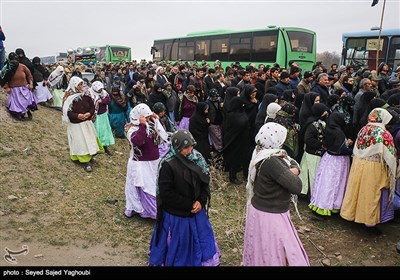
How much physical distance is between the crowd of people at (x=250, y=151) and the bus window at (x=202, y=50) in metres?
8.44

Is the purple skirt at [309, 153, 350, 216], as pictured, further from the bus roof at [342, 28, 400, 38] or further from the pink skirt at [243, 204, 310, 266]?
the bus roof at [342, 28, 400, 38]

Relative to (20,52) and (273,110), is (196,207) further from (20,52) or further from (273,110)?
(20,52)

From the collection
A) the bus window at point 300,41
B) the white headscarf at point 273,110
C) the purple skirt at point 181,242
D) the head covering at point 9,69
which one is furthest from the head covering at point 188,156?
the bus window at point 300,41

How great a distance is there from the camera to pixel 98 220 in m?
4.67

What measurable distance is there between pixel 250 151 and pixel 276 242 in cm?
357

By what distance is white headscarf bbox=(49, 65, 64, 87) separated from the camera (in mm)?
9320

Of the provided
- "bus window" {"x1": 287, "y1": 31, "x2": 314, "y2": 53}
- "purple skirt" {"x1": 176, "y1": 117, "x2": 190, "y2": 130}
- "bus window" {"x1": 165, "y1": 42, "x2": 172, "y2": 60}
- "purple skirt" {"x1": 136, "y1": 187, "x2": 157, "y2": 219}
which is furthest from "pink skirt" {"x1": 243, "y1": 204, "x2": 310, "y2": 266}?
"bus window" {"x1": 165, "y1": 42, "x2": 172, "y2": 60}

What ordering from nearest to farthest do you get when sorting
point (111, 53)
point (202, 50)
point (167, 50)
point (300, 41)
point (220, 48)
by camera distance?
1. point (300, 41)
2. point (220, 48)
3. point (202, 50)
4. point (167, 50)
5. point (111, 53)

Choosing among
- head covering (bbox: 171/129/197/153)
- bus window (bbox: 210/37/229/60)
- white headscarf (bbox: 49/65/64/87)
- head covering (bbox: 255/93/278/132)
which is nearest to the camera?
head covering (bbox: 171/129/197/153)

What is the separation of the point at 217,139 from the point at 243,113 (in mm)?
908

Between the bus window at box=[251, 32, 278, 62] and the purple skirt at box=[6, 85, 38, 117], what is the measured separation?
9119 mm

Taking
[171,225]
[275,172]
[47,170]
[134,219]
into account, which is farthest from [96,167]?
[275,172]

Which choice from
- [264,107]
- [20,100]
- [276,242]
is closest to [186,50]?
[20,100]

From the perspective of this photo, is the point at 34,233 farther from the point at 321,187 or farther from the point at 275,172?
the point at 321,187
